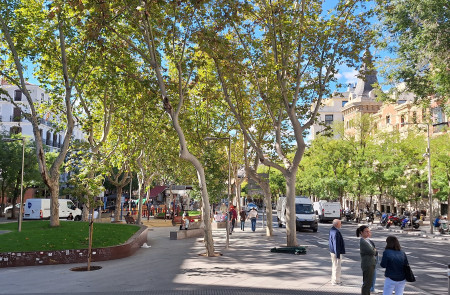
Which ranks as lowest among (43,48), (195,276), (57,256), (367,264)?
(195,276)

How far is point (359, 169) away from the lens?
44625 millimetres

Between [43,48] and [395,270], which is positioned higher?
[43,48]

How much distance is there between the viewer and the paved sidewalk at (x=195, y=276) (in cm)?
986

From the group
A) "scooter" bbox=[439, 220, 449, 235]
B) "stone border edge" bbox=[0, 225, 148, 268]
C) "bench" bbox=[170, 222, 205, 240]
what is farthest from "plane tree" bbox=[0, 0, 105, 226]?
"scooter" bbox=[439, 220, 449, 235]

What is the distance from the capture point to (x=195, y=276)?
1159 cm

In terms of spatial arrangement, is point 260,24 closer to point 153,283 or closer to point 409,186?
point 153,283

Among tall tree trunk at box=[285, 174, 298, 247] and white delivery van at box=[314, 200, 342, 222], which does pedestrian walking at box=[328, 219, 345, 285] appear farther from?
white delivery van at box=[314, 200, 342, 222]

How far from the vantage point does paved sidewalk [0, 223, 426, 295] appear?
986 cm

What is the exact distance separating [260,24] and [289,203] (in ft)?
24.4

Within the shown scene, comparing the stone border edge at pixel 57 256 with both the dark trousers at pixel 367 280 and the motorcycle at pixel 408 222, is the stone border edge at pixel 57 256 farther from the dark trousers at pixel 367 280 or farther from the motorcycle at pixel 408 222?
the motorcycle at pixel 408 222

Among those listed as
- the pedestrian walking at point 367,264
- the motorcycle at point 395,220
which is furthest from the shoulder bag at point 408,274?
the motorcycle at point 395,220

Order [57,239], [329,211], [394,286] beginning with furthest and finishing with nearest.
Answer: [329,211] < [57,239] < [394,286]

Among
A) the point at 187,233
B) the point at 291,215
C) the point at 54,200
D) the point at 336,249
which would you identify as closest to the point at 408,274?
the point at 336,249

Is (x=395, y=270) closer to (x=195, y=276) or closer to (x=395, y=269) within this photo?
(x=395, y=269)
